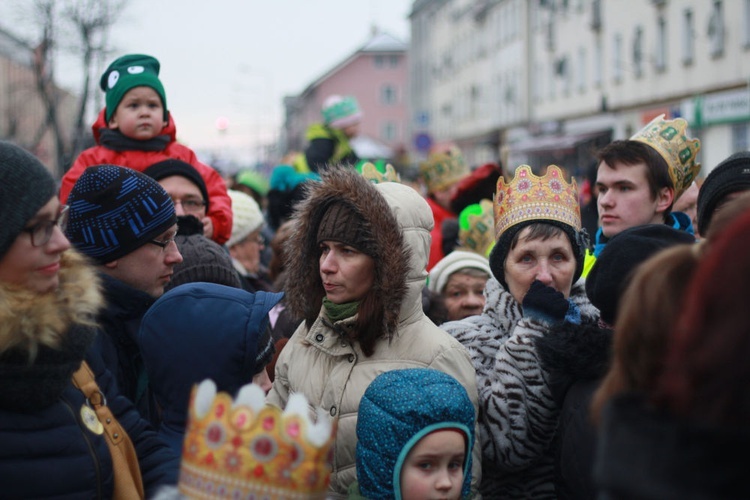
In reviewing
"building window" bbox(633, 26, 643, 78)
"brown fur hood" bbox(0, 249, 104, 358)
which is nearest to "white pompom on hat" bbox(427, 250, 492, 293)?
"brown fur hood" bbox(0, 249, 104, 358)

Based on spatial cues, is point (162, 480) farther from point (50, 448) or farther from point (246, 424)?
point (246, 424)

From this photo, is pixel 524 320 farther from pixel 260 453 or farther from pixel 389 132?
pixel 389 132

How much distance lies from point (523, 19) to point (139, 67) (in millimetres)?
46249

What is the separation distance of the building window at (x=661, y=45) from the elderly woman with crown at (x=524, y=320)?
3139cm

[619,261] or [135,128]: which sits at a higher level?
[135,128]

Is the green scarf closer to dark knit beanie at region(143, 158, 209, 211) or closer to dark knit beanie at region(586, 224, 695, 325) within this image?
dark knit beanie at region(586, 224, 695, 325)

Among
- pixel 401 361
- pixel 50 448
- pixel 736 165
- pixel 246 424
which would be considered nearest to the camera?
pixel 246 424

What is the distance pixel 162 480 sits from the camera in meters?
3.11

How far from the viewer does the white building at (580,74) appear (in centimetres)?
2959

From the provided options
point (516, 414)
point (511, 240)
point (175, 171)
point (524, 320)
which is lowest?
point (516, 414)

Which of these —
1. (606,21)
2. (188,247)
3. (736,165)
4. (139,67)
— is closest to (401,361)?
(188,247)

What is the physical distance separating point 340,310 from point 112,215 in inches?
37.3

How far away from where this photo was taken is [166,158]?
608cm

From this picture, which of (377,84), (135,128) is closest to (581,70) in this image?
(135,128)
